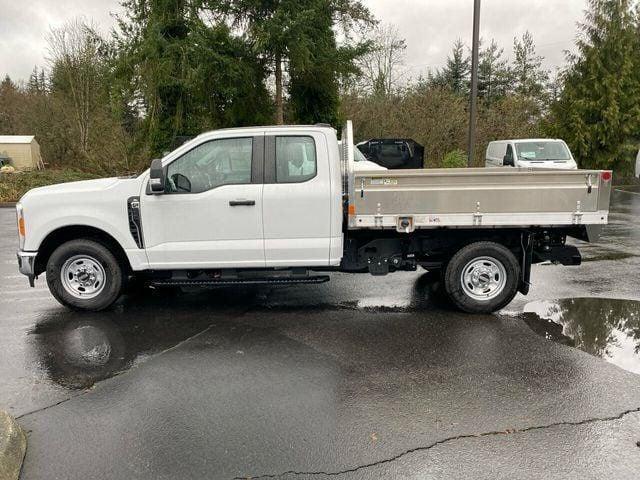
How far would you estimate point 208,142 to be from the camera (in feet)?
20.1

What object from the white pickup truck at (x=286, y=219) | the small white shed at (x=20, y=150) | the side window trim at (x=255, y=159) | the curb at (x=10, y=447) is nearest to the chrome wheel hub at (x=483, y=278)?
the white pickup truck at (x=286, y=219)

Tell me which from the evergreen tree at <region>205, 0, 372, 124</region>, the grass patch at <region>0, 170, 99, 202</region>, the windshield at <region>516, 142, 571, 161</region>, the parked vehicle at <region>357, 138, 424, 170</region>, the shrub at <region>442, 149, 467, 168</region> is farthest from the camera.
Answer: the shrub at <region>442, 149, 467, 168</region>

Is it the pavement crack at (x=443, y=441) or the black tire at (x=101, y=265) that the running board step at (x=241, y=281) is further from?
the pavement crack at (x=443, y=441)

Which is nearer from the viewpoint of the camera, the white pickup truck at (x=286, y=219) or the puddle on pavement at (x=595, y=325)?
the puddle on pavement at (x=595, y=325)

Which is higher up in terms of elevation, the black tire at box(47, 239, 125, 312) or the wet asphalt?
the black tire at box(47, 239, 125, 312)

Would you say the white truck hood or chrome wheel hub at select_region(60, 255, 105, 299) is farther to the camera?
chrome wheel hub at select_region(60, 255, 105, 299)

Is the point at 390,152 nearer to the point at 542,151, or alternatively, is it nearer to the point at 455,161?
the point at 455,161

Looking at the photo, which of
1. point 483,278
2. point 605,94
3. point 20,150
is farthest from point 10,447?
point 20,150

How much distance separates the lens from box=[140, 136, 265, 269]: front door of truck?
607cm

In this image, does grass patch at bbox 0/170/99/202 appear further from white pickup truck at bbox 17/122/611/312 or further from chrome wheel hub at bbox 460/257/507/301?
chrome wheel hub at bbox 460/257/507/301

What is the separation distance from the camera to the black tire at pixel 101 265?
248 inches

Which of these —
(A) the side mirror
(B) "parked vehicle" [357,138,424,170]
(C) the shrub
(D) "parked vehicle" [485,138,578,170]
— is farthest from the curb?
(C) the shrub

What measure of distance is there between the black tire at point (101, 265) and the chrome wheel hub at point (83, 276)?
1.2 inches

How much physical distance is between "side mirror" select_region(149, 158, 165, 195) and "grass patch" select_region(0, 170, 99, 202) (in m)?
17.1
